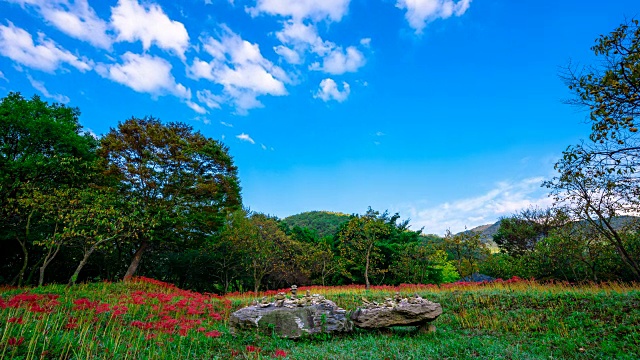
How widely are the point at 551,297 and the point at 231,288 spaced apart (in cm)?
1862

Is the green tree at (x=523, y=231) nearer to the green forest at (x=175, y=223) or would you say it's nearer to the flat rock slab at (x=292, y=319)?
the green forest at (x=175, y=223)

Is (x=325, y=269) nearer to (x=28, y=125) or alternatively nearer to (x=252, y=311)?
(x=252, y=311)

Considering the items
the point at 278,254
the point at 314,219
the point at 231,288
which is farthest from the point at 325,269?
the point at 314,219

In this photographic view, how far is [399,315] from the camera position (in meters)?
8.26

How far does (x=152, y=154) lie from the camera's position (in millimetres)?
14914

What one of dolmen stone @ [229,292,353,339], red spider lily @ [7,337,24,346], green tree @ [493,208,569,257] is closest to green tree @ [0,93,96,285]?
red spider lily @ [7,337,24,346]

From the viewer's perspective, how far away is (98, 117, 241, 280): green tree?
14609 mm

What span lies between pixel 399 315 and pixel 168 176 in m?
12.8

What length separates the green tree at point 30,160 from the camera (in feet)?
40.7

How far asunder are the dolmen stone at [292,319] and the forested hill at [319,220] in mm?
34446

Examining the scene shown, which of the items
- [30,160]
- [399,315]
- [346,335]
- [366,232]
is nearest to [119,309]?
[346,335]

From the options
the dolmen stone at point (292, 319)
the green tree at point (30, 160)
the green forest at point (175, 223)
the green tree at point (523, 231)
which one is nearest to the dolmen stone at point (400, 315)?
the dolmen stone at point (292, 319)

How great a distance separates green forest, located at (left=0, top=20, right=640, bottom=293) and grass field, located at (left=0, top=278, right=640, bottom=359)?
10.1ft

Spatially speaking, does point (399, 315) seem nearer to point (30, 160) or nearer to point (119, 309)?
point (119, 309)
